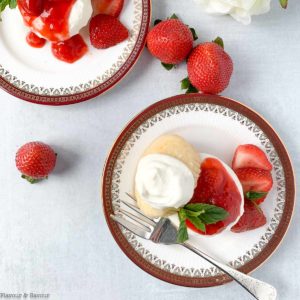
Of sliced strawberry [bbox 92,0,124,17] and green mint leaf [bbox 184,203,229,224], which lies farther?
sliced strawberry [bbox 92,0,124,17]

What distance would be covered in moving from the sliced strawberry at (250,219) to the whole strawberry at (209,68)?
1.07ft

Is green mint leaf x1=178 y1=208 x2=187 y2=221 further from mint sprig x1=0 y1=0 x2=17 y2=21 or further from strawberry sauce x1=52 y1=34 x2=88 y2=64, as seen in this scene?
mint sprig x1=0 y1=0 x2=17 y2=21

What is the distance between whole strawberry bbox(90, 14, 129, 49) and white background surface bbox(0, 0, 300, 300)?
0.33 feet

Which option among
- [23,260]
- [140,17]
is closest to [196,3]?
[140,17]

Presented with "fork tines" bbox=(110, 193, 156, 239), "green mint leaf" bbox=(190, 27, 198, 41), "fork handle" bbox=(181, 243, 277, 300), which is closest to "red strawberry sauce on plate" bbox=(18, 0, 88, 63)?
"green mint leaf" bbox=(190, 27, 198, 41)

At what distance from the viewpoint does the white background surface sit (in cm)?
142

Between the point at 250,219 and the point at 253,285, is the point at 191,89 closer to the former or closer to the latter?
the point at 250,219

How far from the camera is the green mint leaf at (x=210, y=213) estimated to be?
3.97 ft

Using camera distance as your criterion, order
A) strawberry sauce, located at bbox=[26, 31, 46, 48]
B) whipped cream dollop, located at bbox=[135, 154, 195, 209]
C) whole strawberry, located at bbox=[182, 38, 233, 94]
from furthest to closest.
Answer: strawberry sauce, located at bbox=[26, 31, 46, 48]
whole strawberry, located at bbox=[182, 38, 233, 94]
whipped cream dollop, located at bbox=[135, 154, 195, 209]

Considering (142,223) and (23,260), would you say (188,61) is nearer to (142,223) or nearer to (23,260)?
(142,223)

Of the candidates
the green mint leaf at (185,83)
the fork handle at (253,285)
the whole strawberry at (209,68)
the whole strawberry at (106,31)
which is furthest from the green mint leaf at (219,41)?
the fork handle at (253,285)

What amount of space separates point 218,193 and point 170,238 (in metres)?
0.18

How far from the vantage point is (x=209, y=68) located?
1.30m

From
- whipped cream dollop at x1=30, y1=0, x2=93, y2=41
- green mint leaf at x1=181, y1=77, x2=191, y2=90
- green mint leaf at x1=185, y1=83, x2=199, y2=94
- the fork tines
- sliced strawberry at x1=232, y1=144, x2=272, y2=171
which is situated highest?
whipped cream dollop at x1=30, y1=0, x2=93, y2=41
